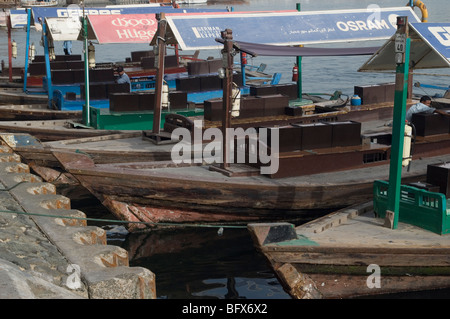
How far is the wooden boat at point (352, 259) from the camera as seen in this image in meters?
10.3

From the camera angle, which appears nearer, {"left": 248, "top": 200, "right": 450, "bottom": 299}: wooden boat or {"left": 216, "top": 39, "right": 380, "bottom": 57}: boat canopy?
{"left": 248, "top": 200, "right": 450, "bottom": 299}: wooden boat

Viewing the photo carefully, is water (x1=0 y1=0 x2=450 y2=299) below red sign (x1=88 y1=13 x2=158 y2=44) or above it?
below

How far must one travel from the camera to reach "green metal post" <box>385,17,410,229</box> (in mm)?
10477

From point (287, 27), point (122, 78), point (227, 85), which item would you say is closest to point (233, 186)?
point (227, 85)

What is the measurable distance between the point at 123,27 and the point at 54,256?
1535 cm

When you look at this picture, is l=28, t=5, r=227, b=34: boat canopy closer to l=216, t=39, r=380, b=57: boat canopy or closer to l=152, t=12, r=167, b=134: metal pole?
l=216, t=39, r=380, b=57: boat canopy

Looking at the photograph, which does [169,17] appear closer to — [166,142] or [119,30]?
[166,142]

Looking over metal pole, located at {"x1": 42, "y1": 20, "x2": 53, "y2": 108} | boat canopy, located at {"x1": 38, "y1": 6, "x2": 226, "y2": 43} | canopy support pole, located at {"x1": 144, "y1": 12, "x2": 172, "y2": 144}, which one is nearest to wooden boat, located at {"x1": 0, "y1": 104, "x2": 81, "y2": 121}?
metal pole, located at {"x1": 42, "y1": 20, "x2": 53, "y2": 108}

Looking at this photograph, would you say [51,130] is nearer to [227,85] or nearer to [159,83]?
[159,83]

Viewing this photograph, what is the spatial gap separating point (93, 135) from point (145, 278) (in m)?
10.7

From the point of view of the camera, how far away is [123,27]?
2430 centimetres

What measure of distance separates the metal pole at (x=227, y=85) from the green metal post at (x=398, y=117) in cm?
404

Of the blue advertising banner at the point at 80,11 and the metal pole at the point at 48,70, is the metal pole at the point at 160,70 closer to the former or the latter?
the metal pole at the point at 48,70
